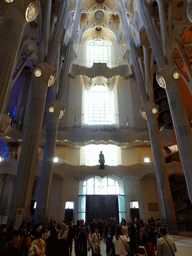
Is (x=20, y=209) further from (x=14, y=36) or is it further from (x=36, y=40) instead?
(x=36, y=40)

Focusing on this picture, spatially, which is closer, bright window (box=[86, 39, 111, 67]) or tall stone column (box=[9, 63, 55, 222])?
tall stone column (box=[9, 63, 55, 222])

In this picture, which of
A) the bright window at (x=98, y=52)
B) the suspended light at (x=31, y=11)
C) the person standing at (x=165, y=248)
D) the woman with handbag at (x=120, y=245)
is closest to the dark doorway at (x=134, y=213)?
the woman with handbag at (x=120, y=245)

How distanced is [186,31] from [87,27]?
592 inches

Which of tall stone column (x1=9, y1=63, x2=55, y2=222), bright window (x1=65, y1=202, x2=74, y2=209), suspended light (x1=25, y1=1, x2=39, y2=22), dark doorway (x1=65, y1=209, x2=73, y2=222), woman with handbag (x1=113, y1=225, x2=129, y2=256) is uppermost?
suspended light (x1=25, y1=1, x2=39, y2=22)

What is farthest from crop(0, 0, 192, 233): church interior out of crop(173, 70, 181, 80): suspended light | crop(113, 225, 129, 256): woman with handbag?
crop(113, 225, 129, 256): woman with handbag

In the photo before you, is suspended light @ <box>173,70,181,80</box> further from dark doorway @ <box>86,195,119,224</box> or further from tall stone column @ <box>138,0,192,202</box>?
dark doorway @ <box>86,195,119,224</box>

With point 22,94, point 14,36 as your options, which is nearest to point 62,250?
point 14,36

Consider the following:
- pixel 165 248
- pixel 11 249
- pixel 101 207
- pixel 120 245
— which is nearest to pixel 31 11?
pixel 11 249

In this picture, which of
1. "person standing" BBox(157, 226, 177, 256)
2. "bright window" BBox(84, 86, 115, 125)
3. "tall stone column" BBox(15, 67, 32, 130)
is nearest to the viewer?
"person standing" BBox(157, 226, 177, 256)

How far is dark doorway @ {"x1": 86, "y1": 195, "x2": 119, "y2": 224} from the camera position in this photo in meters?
16.6

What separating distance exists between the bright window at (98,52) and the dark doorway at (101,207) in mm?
17300

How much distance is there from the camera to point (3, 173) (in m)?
16.4

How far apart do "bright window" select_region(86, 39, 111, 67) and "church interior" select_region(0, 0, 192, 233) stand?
0.49ft

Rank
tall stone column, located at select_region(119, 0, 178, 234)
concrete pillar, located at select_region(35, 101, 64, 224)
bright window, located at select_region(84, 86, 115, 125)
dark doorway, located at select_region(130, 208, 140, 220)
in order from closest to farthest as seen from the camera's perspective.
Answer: concrete pillar, located at select_region(35, 101, 64, 224) < tall stone column, located at select_region(119, 0, 178, 234) < dark doorway, located at select_region(130, 208, 140, 220) < bright window, located at select_region(84, 86, 115, 125)
